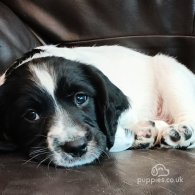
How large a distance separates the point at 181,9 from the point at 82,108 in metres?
0.86

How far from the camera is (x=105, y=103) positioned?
1.76 meters

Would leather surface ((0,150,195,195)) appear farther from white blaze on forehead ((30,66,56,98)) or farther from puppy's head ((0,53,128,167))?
white blaze on forehead ((30,66,56,98))

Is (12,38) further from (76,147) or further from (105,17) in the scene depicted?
(76,147)

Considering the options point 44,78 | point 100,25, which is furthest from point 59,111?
point 100,25

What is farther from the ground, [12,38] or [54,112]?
[12,38]

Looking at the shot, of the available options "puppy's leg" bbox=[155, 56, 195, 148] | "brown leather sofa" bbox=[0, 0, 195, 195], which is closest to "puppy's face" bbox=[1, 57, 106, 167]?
"puppy's leg" bbox=[155, 56, 195, 148]

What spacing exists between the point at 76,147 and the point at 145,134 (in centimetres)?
38

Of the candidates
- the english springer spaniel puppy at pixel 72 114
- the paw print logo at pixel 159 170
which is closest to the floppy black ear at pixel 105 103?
the english springer spaniel puppy at pixel 72 114

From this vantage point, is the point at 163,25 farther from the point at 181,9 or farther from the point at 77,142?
the point at 77,142

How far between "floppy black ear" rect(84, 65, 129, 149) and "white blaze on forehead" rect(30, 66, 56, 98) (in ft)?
0.49

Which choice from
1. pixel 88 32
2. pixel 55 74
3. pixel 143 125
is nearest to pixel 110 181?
pixel 55 74

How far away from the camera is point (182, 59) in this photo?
2379 mm

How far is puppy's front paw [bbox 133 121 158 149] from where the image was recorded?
5.88 feet

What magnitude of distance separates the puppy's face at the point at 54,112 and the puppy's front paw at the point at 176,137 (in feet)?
0.76
